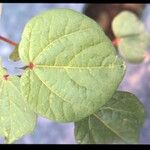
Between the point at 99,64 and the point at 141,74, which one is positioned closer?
the point at 99,64

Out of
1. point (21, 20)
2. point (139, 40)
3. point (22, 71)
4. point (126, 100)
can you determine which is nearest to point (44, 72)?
→ point (22, 71)

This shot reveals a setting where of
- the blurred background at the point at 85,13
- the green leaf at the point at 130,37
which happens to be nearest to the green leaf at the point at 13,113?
the green leaf at the point at 130,37

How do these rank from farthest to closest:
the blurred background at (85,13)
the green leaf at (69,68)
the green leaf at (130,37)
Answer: the blurred background at (85,13) < the green leaf at (130,37) < the green leaf at (69,68)

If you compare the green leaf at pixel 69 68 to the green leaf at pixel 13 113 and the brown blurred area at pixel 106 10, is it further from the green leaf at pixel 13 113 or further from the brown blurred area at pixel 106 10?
the brown blurred area at pixel 106 10

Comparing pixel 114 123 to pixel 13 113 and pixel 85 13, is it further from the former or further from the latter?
pixel 85 13

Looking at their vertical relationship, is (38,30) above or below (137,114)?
above

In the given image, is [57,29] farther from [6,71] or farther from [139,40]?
[139,40]

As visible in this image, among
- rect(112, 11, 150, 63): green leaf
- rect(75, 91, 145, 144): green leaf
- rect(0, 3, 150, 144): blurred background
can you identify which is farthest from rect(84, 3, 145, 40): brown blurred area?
rect(75, 91, 145, 144): green leaf
